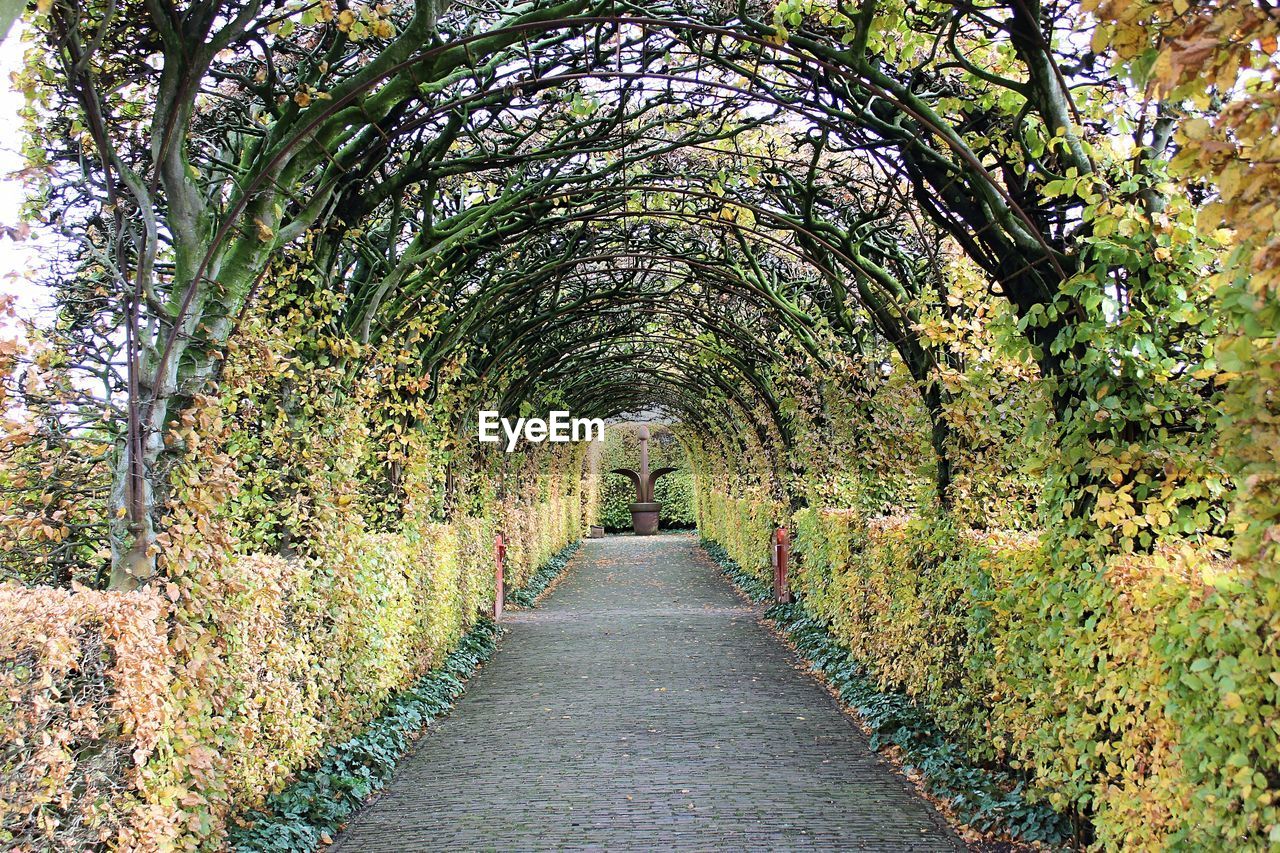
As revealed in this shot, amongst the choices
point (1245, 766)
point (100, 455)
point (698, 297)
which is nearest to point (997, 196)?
point (1245, 766)

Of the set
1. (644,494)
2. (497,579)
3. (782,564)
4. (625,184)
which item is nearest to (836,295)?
(625,184)

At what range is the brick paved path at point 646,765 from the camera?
5.47 meters

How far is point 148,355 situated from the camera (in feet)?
14.9

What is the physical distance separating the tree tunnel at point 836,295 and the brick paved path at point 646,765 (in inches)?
27.3

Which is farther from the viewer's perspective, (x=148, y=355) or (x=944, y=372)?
(x=944, y=372)

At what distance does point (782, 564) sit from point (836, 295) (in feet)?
19.6

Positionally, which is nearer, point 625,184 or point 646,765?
point 646,765

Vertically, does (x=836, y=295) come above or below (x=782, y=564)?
above

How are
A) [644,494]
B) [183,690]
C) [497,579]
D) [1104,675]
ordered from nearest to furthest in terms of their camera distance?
[1104,675]
[183,690]
[497,579]
[644,494]

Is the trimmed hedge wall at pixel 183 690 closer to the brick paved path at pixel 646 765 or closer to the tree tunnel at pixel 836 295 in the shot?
the tree tunnel at pixel 836 295

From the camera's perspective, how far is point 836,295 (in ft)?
32.6

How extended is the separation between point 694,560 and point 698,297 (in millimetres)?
13850

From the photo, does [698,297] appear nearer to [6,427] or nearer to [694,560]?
[6,427]

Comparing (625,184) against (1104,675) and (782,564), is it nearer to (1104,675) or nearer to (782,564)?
(1104,675)
